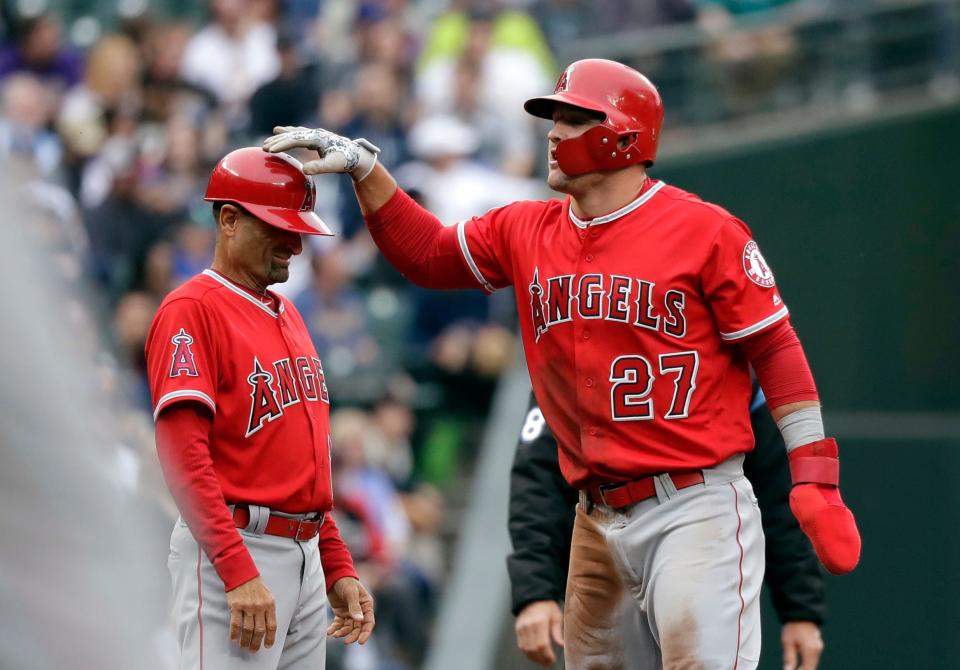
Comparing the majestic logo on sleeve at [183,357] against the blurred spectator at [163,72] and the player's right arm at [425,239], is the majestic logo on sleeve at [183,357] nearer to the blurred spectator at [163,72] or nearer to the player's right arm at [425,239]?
the player's right arm at [425,239]

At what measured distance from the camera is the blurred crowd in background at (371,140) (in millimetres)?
8781

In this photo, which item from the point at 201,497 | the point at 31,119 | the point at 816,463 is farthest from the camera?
the point at 31,119

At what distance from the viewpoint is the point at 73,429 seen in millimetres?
2047

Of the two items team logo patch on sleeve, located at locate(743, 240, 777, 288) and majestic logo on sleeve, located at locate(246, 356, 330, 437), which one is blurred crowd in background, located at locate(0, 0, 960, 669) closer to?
majestic logo on sleeve, located at locate(246, 356, 330, 437)

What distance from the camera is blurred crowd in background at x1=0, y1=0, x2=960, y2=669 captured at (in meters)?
8.78

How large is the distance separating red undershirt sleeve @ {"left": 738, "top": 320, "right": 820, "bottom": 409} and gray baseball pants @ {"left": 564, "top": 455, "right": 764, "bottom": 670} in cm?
24

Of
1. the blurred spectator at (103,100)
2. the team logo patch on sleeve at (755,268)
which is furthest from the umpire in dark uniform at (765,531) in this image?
the blurred spectator at (103,100)

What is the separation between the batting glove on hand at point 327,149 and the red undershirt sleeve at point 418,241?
16cm

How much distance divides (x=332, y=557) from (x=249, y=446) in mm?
513

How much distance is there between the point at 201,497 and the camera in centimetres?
389

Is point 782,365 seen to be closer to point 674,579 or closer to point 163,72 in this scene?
→ point 674,579

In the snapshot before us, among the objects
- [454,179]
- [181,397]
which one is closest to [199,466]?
[181,397]

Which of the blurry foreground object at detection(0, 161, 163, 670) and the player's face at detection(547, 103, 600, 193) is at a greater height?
the player's face at detection(547, 103, 600, 193)

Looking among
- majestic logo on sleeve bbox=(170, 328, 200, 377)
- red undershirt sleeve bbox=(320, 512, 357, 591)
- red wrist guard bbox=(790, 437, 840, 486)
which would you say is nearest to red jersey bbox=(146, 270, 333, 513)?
majestic logo on sleeve bbox=(170, 328, 200, 377)
